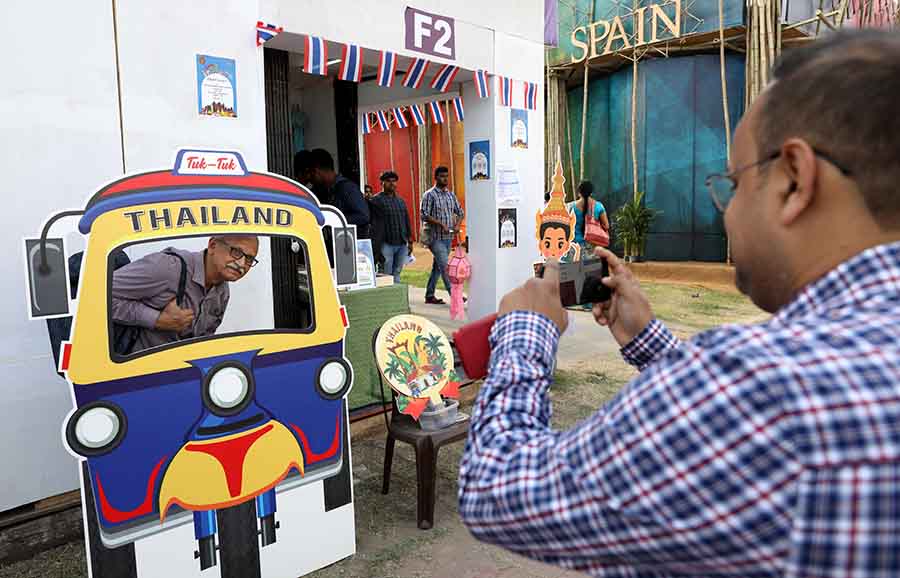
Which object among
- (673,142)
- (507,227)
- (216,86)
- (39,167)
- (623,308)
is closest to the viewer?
(623,308)

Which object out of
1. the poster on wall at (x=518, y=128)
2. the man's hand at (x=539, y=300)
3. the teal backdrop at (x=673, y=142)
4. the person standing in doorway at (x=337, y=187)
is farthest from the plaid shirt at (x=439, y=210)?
the man's hand at (x=539, y=300)

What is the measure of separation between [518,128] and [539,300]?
16.9ft

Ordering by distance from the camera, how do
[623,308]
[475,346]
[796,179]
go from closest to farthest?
[796,179] → [475,346] → [623,308]

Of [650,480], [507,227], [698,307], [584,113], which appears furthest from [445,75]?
[584,113]

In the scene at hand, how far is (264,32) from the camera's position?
11.9 ft

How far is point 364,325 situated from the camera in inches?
167

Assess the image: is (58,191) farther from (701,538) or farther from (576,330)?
(576,330)

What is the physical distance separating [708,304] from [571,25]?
6.01 metres

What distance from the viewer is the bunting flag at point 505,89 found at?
5.61 meters

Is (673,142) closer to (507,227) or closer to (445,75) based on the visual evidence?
(507,227)

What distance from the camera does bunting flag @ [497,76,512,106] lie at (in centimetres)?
561

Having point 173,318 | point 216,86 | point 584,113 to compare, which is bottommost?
point 173,318

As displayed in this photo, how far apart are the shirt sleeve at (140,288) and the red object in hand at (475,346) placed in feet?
5.95

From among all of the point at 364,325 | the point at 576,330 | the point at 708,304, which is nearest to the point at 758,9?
the point at 708,304
